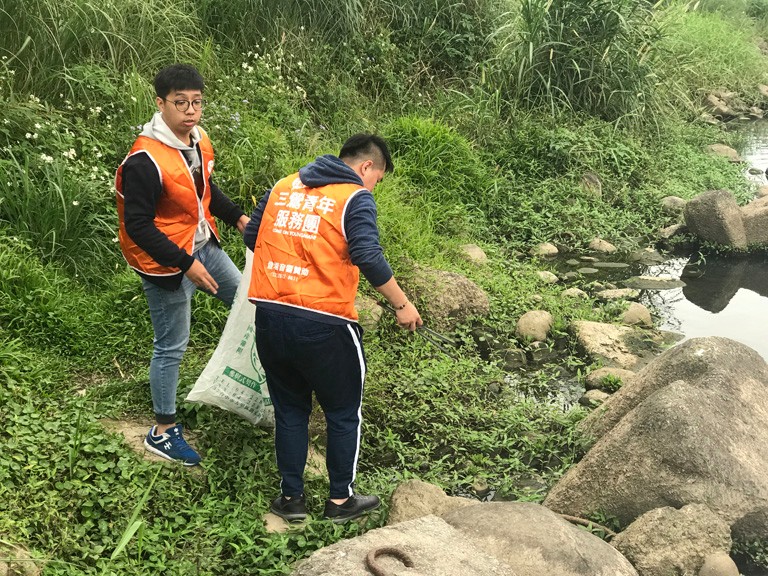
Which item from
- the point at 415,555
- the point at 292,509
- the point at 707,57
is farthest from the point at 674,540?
the point at 707,57

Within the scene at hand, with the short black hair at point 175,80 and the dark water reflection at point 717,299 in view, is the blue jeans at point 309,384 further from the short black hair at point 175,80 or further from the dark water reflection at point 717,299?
the dark water reflection at point 717,299

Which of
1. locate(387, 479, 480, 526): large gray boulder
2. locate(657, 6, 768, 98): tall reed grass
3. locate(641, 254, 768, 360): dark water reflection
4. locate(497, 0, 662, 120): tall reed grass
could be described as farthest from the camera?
locate(657, 6, 768, 98): tall reed grass

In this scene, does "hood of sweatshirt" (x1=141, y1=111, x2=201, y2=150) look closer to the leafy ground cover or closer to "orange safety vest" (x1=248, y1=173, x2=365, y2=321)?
"orange safety vest" (x1=248, y1=173, x2=365, y2=321)

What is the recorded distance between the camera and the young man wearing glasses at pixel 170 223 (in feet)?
10.7

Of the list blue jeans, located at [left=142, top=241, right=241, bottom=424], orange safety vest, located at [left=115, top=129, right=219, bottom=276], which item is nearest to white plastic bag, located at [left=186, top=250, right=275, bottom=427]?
blue jeans, located at [left=142, top=241, right=241, bottom=424]

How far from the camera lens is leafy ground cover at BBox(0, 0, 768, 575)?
347 cm

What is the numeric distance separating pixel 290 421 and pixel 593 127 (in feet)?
20.3

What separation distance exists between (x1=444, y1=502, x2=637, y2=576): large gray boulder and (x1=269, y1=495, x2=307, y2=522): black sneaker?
0.71 metres

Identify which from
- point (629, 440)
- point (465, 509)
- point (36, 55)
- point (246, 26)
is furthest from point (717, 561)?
point (246, 26)

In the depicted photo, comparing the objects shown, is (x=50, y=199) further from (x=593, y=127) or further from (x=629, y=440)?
(x=593, y=127)

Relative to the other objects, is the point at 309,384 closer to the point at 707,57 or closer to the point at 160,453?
the point at 160,453

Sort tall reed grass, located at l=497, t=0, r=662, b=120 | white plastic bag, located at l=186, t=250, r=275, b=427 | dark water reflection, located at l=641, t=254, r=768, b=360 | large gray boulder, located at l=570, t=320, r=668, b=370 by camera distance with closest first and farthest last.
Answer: white plastic bag, located at l=186, t=250, r=275, b=427 → large gray boulder, located at l=570, t=320, r=668, b=370 → dark water reflection, located at l=641, t=254, r=768, b=360 → tall reed grass, located at l=497, t=0, r=662, b=120

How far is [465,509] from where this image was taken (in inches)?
123

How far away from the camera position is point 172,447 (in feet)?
12.2
